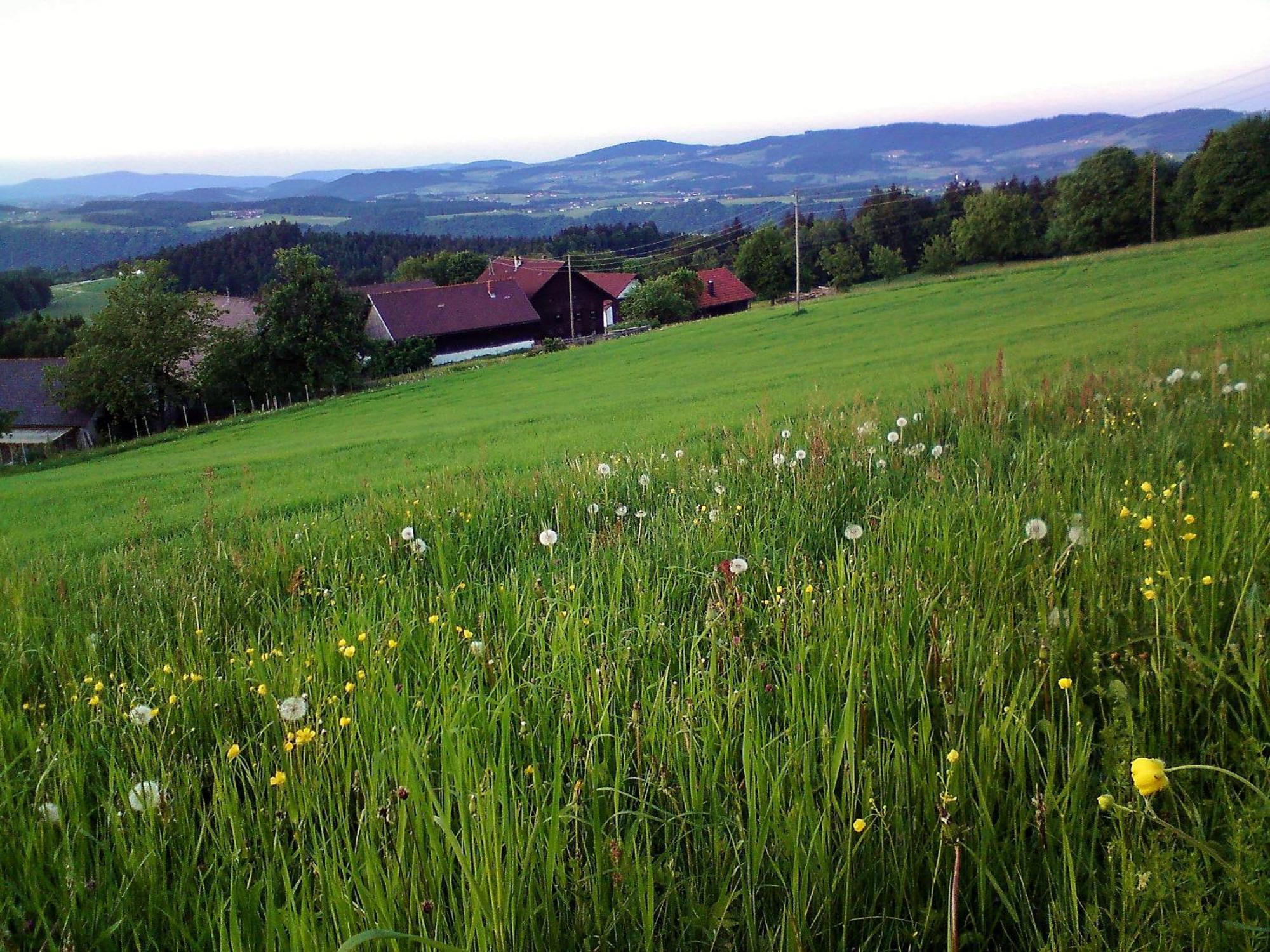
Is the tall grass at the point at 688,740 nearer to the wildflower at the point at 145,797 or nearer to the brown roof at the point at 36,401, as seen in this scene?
the wildflower at the point at 145,797

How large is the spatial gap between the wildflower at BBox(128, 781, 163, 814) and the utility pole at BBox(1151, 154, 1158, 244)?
191ft

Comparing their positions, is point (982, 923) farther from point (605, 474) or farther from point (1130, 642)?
point (605, 474)

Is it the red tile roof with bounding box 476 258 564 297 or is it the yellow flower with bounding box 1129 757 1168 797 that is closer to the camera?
the yellow flower with bounding box 1129 757 1168 797

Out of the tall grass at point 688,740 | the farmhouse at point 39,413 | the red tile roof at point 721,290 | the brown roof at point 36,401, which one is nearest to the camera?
the tall grass at point 688,740

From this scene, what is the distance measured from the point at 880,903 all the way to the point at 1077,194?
66044 mm

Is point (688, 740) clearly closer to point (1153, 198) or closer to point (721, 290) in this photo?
point (1153, 198)

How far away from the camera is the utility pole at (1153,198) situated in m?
49.8

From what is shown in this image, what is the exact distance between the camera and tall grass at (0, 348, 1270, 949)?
1.71m

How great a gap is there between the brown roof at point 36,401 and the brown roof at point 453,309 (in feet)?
63.6

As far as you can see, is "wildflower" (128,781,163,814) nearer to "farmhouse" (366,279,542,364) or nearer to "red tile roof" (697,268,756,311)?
"farmhouse" (366,279,542,364)

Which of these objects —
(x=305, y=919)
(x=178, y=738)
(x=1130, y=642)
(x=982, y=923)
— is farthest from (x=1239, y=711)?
(x=178, y=738)

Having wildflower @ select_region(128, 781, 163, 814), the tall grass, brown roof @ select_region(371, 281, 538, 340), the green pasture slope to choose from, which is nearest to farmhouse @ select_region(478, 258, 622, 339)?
brown roof @ select_region(371, 281, 538, 340)

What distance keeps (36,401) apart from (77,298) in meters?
62.3

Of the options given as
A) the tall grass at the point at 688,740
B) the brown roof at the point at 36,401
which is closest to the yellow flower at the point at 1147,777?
the tall grass at the point at 688,740
